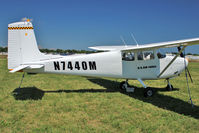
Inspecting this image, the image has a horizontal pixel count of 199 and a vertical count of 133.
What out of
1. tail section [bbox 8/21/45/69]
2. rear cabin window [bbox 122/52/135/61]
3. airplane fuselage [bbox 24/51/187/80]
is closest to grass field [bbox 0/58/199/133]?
airplane fuselage [bbox 24/51/187/80]

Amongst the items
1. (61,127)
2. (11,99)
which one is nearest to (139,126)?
(61,127)

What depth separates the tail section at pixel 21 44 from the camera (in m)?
5.71

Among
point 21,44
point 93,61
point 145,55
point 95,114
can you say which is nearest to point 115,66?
point 93,61

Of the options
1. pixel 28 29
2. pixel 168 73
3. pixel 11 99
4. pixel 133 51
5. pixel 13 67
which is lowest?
pixel 11 99

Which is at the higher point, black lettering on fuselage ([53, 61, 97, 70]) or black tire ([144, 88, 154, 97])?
black lettering on fuselage ([53, 61, 97, 70])

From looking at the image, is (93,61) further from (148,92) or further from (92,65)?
(148,92)

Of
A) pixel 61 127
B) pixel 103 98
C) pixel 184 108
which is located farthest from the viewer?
pixel 103 98

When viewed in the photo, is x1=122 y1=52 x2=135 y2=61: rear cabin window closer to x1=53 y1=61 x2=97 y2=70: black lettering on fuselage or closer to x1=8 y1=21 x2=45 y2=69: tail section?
x1=53 y1=61 x2=97 y2=70: black lettering on fuselage

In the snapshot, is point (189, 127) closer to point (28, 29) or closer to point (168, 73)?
point (168, 73)

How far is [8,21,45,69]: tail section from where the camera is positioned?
5.71 meters

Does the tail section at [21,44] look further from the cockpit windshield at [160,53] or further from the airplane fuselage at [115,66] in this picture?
the cockpit windshield at [160,53]

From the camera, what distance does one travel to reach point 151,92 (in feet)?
21.2

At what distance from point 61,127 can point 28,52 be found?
139 inches

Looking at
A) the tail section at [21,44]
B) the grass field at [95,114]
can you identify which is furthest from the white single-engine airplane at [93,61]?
the grass field at [95,114]
